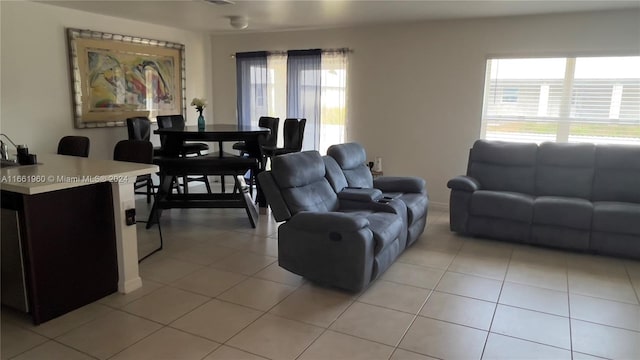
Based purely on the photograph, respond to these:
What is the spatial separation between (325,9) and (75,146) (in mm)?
2994

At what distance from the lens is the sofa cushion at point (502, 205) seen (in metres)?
4.21

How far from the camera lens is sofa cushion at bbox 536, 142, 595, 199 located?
4.43 metres

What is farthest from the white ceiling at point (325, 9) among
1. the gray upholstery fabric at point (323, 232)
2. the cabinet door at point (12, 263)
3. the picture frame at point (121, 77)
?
the cabinet door at point (12, 263)

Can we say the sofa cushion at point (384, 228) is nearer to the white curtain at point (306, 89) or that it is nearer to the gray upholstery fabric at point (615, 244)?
the gray upholstery fabric at point (615, 244)

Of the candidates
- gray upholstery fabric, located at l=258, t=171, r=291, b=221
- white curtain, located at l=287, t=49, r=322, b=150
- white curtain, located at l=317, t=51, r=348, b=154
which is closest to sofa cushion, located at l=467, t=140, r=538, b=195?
white curtain, located at l=317, t=51, r=348, b=154

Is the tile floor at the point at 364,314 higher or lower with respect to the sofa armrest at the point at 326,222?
lower

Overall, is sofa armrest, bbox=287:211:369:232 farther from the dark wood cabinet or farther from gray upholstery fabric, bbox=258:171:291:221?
the dark wood cabinet

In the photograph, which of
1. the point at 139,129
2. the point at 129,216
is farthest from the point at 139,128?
the point at 129,216

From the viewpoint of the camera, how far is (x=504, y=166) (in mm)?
4770

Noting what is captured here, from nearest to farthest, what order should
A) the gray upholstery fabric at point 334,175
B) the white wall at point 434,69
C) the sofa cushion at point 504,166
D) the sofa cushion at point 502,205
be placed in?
the gray upholstery fabric at point 334,175, the sofa cushion at point 502,205, the sofa cushion at point 504,166, the white wall at point 434,69

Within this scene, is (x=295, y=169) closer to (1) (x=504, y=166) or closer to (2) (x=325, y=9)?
(2) (x=325, y=9)

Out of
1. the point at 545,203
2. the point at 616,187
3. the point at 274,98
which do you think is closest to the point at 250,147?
the point at 274,98

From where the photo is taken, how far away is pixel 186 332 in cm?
266

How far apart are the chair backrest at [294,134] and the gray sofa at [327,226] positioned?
1.81 m
